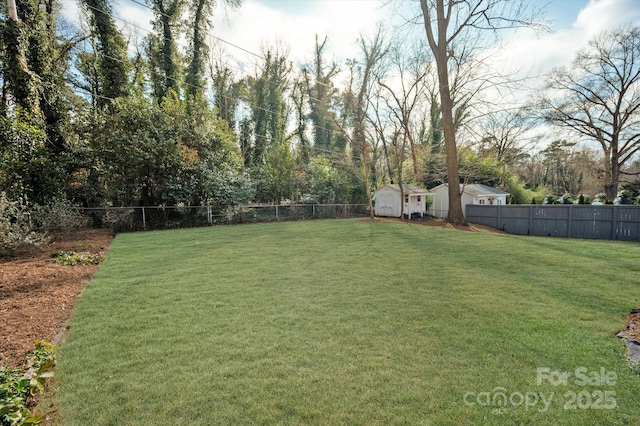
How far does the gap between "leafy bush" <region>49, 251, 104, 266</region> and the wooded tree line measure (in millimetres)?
3221

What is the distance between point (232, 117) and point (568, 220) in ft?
76.7

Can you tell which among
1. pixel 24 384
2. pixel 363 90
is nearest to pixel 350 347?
pixel 24 384

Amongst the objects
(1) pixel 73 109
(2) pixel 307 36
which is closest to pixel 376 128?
(2) pixel 307 36

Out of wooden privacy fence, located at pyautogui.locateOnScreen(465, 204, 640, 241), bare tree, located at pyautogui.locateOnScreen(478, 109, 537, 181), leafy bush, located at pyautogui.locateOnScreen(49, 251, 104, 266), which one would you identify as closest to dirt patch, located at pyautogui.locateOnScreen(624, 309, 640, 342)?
leafy bush, located at pyautogui.locateOnScreen(49, 251, 104, 266)

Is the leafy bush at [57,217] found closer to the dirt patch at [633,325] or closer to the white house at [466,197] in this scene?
the dirt patch at [633,325]

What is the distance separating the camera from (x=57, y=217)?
9070mm

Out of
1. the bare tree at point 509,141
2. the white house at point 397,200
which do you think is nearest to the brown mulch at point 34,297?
the white house at point 397,200

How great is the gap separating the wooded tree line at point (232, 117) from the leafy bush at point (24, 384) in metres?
7.95

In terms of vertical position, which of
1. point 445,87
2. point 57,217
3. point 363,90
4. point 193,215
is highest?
point 363,90

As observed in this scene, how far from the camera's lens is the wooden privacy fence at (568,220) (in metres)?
10.1

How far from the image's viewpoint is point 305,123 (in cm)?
2672

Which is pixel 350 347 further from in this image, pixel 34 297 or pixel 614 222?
pixel 614 222

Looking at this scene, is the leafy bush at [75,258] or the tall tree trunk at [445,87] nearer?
the leafy bush at [75,258]

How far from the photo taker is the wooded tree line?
1017cm
